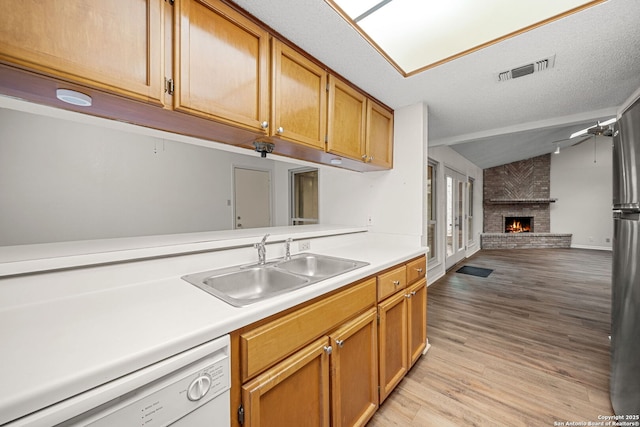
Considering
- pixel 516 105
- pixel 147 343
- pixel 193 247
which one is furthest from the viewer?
pixel 516 105

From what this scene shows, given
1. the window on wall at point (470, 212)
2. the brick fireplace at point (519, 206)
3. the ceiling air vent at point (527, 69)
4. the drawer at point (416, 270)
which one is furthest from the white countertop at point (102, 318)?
the brick fireplace at point (519, 206)

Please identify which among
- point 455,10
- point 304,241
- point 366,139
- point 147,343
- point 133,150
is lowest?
point 147,343

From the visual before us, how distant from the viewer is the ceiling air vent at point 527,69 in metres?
1.64

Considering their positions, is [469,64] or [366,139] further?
[366,139]

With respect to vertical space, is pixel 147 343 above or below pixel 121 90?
below

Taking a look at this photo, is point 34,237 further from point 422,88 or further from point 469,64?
point 469,64

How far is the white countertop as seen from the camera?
1.74 ft

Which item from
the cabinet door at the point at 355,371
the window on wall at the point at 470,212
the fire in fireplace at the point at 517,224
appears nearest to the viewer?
the cabinet door at the point at 355,371

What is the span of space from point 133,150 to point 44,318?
3.37 m

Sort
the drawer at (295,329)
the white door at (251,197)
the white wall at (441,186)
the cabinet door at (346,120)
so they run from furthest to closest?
the white door at (251,197) → the white wall at (441,186) → the cabinet door at (346,120) → the drawer at (295,329)

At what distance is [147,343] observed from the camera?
645 mm

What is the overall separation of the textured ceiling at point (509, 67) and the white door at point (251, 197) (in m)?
2.98

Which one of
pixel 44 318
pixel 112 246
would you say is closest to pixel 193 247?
pixel 112 246

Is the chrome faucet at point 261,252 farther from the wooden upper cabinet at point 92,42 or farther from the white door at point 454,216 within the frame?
the white door at point 454,216
